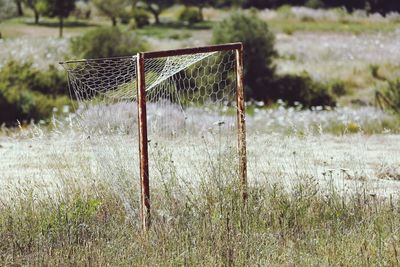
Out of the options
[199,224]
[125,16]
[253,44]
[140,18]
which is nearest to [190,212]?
[199,224]

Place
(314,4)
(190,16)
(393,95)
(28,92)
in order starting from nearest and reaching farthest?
1. (28,92)
2. (393,95)
3. (190,16)
4. (314,4)

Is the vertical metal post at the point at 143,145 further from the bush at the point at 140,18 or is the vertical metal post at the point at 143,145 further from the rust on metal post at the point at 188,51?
the bush at the point at 140,18

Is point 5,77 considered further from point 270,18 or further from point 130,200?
point 270,18

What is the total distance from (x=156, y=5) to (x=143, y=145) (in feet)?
152

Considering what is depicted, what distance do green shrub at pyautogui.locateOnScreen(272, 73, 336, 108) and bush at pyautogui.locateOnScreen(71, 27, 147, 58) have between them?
185 inches

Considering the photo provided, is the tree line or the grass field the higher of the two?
the grass field

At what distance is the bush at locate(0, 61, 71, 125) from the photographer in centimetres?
1912

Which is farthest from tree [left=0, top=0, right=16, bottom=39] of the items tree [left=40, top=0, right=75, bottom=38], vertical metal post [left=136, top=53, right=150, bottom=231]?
vertical metal post [left=136, top=53, right=150, bottom=231]

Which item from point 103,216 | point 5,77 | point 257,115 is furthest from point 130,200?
point 5,77

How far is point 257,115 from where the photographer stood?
65.3 ft

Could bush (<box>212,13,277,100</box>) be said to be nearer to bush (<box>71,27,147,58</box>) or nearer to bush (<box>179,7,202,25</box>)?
bush (<box>71,27,147,58</box>)

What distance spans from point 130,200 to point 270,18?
42.5 meters

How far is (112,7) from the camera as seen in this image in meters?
45.2

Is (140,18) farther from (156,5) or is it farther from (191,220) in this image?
(191,220)
